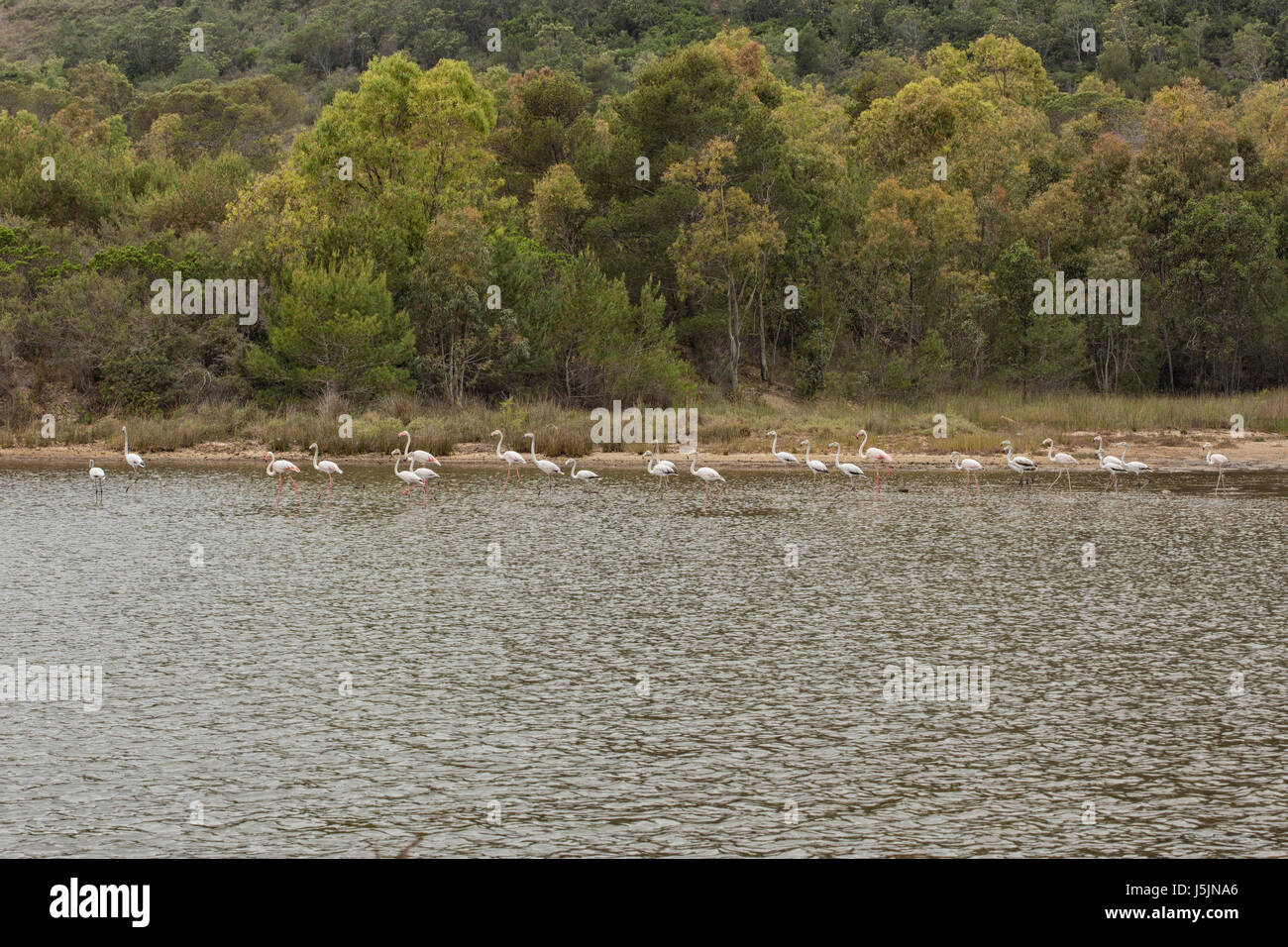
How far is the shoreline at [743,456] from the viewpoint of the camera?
139ft

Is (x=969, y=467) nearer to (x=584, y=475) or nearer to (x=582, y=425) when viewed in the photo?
(x=584, y=475)

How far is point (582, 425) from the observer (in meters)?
46.3

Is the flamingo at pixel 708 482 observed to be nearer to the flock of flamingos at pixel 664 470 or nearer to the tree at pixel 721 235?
the flock of flamingos at pixel 664 470

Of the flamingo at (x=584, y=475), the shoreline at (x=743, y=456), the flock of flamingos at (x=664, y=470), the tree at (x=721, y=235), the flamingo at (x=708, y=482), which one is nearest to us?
the flamingo at (x=708, y=482)

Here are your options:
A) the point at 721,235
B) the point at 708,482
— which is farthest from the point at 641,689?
the point at 721,235

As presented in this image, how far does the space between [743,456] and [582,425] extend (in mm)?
5908

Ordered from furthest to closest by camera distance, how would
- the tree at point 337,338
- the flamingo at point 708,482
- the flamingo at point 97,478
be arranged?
the tree at point 337,338 < the flamingo at point 708,482 < the flamingo at point 97,478

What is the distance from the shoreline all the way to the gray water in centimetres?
1418

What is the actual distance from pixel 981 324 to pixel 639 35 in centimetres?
6671

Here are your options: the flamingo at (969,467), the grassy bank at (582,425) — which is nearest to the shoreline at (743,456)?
the grassy bank at (582,425)

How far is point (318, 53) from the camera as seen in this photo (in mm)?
122250

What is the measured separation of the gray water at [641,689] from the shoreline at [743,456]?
1418 centimetres

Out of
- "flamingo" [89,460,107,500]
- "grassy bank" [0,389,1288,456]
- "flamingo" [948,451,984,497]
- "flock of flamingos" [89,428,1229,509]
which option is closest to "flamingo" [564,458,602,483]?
"flock of flamingos" [89,428,1229,509]

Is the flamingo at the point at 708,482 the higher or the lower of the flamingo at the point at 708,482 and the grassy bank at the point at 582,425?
the lower
